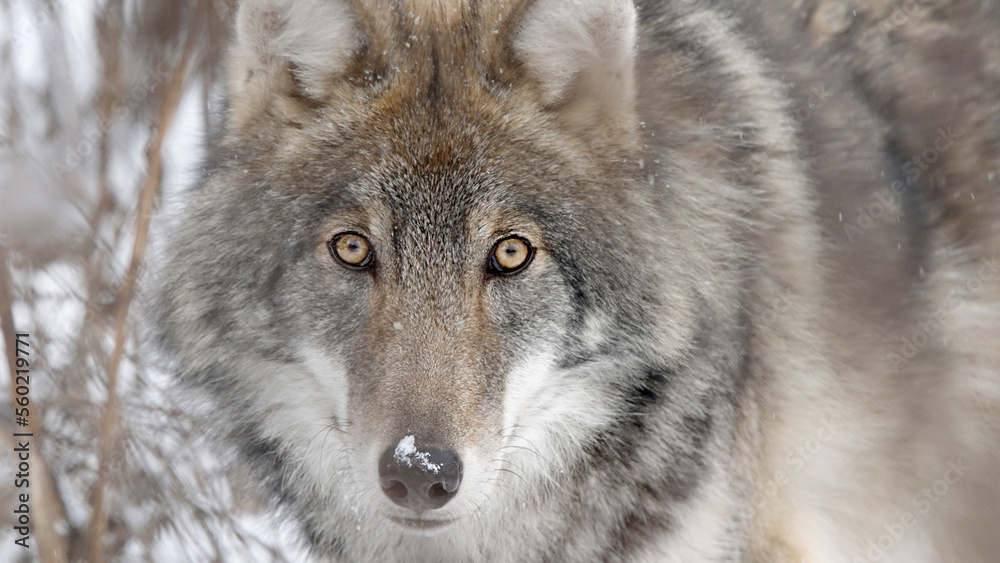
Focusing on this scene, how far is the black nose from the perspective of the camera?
1936 mm

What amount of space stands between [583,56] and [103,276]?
2213mm

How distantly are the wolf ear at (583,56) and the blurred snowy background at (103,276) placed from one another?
3.54 ft

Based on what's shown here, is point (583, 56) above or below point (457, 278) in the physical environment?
above

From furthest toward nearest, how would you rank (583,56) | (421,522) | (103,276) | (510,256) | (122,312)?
(103,276), (122,312), (583,56), (510,256), (421,522)

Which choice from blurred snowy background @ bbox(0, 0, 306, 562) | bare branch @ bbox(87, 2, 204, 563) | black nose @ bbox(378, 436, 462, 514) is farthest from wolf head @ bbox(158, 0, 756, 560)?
bare branch @ bbox(87, 2, 204, 563)

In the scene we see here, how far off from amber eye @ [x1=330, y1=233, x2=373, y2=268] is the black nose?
0.51 meters

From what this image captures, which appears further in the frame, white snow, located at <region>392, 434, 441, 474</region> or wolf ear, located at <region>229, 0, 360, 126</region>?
wolf ear, located at <region>229, 0, 360, 126</region>

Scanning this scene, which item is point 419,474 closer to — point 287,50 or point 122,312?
point 287,50

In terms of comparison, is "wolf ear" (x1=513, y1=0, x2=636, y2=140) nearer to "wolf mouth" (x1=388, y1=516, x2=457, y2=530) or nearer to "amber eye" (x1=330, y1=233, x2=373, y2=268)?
"amber eye" (x1=330, y1=233, x2=373, y2=268)

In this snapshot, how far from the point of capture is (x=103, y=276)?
3.43 metres

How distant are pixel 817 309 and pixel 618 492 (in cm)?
90

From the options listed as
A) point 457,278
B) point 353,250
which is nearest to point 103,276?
point 353,250

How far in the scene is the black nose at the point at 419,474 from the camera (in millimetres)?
1936

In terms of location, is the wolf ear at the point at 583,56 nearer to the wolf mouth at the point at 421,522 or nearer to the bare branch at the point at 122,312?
the wolf mouth at the point at 421,522
